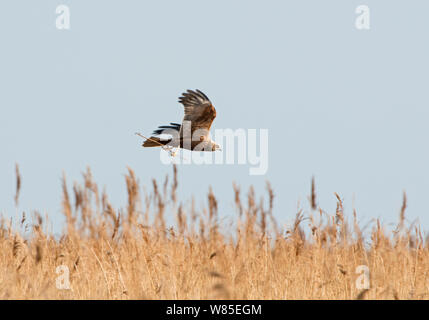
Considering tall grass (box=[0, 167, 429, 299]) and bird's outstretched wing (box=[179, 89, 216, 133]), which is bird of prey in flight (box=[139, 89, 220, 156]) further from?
tall grass (box=[0, 167, 429, 299])

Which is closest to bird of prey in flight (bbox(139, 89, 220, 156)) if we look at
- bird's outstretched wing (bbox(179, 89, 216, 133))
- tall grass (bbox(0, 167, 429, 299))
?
bird's outstretched wing (bbox(179, 89, 216, 133))

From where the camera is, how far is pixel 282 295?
454cm

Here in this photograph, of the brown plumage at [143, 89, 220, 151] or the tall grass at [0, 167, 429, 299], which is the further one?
the brown plumage at [143, 89, 220, 151]

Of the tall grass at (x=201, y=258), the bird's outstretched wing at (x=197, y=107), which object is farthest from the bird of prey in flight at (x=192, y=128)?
the tall grass at (x=201, y=258)

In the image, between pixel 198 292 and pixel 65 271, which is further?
pixel 65 271

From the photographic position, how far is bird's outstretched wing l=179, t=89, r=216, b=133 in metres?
8.16

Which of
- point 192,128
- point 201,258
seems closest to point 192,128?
point 192,128

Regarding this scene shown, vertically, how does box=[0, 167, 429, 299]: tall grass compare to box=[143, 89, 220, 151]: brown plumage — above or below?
below

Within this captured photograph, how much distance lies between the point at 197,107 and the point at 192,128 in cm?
52

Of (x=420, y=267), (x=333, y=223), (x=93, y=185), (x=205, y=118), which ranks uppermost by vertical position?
(x=205, y=118)
